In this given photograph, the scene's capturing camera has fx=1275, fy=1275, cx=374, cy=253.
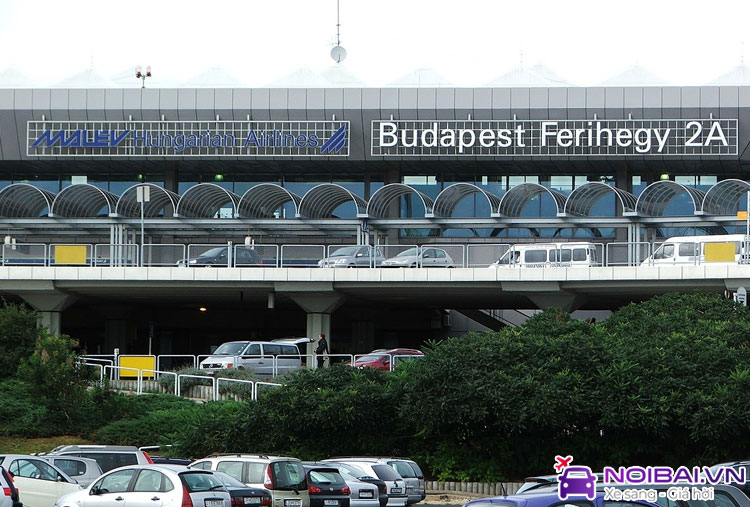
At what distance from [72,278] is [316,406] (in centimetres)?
2160

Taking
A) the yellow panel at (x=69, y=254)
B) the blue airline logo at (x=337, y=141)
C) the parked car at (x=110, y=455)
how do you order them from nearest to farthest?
the parked car at (x=110, y=455) → the yellow panel at (x=69, y=254) → the blue airline logo at (x=337, y=141)

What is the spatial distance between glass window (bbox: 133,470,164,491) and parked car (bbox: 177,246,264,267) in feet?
95.3

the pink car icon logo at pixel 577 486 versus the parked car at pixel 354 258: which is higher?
the parked car at pixel 354 258

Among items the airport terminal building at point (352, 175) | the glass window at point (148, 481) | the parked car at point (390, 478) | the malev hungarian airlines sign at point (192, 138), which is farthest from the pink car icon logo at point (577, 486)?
the malev hungarian airlines sign at point (192, 138)

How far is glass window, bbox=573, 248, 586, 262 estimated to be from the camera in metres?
48.1

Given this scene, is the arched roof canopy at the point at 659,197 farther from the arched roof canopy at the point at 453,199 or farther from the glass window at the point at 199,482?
the glass window at the point at 199,482

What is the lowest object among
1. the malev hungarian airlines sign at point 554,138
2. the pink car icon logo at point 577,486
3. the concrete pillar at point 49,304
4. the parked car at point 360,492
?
the parked car at point 360,492

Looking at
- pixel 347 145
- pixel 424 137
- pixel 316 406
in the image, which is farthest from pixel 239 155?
pixel 316 406

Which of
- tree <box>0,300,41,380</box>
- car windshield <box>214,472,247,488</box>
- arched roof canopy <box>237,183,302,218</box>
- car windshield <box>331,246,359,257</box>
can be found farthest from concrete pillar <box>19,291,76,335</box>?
car windshield <box>214,472,247,488</box>

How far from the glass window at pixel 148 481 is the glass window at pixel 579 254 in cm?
3056

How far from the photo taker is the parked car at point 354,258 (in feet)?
160

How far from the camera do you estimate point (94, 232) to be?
5866 cm

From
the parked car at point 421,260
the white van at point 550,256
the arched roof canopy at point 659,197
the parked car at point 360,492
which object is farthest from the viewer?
the arched roof canopy at point 659,197
